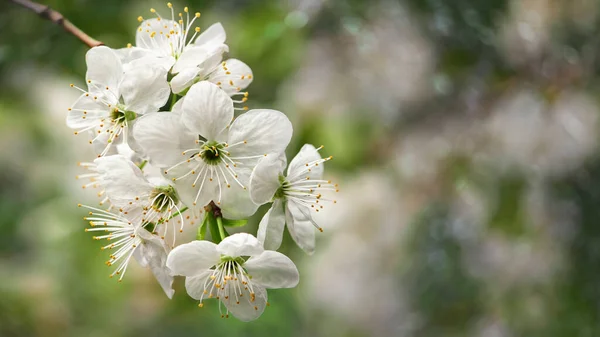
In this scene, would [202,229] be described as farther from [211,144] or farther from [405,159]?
[405,159]

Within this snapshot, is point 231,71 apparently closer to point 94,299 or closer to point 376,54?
point 376,54

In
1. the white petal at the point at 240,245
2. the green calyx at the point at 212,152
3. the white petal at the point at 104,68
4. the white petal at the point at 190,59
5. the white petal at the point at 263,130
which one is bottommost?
the white petal at the point at 240,245

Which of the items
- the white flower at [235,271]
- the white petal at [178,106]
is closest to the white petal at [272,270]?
the white flower at [235,271]

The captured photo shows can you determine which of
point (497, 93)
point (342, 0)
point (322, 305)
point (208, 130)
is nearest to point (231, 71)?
point (208, 130)

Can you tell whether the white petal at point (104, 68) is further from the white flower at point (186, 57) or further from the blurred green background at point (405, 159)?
the blurred green background at point (405, 159)

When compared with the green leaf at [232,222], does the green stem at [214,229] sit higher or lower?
lower

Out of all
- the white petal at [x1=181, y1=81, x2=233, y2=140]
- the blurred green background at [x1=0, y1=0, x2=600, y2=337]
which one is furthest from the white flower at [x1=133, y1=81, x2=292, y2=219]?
the blurred green background at [x1=0, y1=0, x2=600, y2=337]

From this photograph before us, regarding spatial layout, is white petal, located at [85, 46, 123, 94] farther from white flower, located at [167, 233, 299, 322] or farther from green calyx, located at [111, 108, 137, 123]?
white flower, located at [167, 233, 299, 322]
